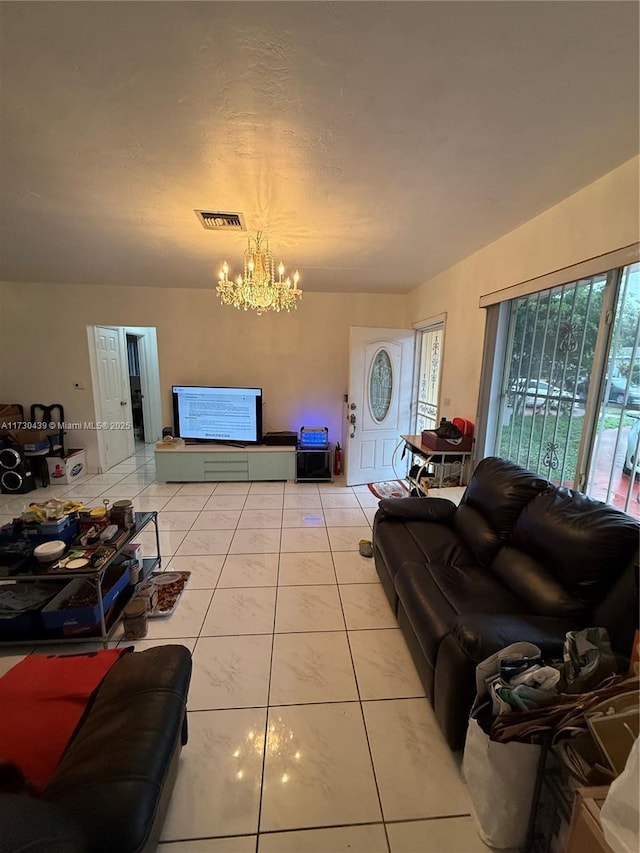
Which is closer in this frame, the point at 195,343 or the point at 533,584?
the point at 533,584

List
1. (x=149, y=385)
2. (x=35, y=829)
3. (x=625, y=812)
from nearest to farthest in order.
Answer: (x=35, y=829) < (x=625, y=812) < (x=149, y=385)

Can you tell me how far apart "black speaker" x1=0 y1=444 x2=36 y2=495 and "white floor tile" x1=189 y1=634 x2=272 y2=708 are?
354 cm

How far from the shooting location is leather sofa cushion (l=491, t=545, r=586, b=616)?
1366 millimetres

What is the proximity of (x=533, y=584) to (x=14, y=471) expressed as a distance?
5092 millimetres

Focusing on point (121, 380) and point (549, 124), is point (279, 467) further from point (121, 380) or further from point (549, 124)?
point (549, 124)

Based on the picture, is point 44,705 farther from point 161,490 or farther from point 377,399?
point 377,399

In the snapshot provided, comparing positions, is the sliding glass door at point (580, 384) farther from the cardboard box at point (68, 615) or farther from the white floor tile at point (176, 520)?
the white floor tile at point (176, 520)

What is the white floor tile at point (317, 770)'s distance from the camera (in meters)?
1.17

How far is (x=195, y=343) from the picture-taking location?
4.51 m

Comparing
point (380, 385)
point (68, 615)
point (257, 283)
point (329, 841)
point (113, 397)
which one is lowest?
point (329, 841)

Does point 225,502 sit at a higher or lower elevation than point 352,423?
lower

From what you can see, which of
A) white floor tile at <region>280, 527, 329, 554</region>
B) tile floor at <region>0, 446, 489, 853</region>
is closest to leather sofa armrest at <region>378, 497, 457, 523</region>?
tile floor at <region>0, 446, 489, 853</region>

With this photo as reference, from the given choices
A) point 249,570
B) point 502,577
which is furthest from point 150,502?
point 502,577

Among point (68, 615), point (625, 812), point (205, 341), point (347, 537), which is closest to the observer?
point (625, 812)
